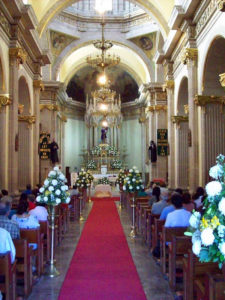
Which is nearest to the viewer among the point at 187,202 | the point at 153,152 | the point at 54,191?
the point at 54,191

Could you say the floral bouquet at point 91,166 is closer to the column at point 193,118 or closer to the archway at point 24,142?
the archway at point 24,142

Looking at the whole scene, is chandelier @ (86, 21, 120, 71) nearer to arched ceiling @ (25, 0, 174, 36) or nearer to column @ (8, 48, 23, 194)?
arched ceiling @ (25, 0, 174, 36)

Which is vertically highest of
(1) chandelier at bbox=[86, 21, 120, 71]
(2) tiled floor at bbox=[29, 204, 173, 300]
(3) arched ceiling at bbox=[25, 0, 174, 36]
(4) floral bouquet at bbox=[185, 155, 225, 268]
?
(3) arched ceiling at bbox=[25, 0, 174, 36]

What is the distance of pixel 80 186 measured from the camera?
1675 cm

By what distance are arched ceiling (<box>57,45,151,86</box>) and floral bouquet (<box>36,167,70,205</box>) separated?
66.8 feet

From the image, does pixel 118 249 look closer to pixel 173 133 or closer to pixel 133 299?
pixel 133 299

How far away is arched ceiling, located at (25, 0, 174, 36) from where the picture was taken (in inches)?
616

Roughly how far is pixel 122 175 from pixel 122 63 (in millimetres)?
11899

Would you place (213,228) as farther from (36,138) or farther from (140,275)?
(36,138)

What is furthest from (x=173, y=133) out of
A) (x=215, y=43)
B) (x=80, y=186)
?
(x=215, y=43)

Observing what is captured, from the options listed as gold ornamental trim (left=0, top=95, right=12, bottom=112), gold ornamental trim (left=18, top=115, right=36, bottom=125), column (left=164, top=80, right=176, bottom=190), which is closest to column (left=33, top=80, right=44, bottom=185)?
gold ornamental trim (left=18, top=115, right=36, bottom=125)

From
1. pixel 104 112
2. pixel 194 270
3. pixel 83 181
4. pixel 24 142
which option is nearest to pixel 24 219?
pixel 194 270

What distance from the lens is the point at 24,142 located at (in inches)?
573

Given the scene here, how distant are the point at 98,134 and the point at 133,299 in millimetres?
26603
